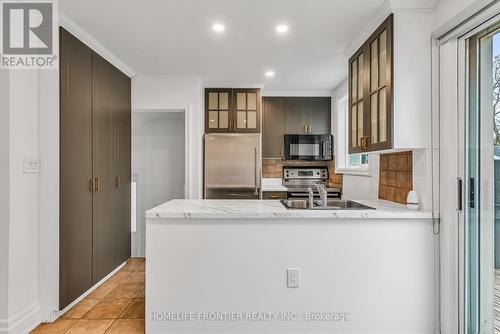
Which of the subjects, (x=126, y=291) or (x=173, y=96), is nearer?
(x=126, y=291)

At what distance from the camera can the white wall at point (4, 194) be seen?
209 cm

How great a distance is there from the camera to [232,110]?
14.1ft

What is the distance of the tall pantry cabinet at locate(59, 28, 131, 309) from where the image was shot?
8.15 ft

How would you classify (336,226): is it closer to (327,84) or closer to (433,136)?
(433,136)

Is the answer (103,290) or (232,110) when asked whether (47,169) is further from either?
(232,110)

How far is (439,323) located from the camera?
2100mm

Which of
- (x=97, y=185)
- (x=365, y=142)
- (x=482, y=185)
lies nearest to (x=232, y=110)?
(x=97, y=185)

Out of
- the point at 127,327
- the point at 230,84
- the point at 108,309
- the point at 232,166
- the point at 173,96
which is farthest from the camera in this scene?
the point at 230,84

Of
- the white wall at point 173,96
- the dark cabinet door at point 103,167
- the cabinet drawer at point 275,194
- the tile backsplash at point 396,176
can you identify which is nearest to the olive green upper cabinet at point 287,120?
the cabinet drawer at point 275,194

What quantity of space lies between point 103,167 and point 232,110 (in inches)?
73.8

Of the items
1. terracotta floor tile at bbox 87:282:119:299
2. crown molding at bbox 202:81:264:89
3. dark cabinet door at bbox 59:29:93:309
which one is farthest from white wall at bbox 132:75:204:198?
terracotta floor tile at bbox 87:282:119:299

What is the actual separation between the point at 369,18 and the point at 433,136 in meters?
1.03

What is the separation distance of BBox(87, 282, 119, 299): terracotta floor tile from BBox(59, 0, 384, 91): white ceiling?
2355mm

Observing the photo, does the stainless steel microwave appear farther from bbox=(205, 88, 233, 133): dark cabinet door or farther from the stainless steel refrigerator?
bbox=(205, 88, 233, 133): dark cabinet door
